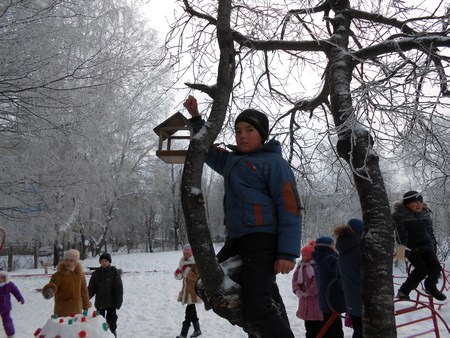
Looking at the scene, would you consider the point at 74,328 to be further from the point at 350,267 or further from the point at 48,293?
the point at 350,267

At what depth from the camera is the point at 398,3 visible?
392cm

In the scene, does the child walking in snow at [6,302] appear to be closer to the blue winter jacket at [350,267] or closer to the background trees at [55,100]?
the background trees at [55,100]

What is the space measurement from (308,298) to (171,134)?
322cm

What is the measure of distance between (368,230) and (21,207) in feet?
22.9

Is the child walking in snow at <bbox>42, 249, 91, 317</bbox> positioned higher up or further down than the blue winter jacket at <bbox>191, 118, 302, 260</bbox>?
further down

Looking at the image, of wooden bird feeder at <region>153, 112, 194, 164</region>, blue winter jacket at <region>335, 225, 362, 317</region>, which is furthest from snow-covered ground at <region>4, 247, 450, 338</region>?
wooden bird feeder at <region>153, 112, 194, 164</region>

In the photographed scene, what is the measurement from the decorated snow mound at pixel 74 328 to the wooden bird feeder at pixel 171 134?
2085 millimetres

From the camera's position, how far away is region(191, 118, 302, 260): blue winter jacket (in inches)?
77.5

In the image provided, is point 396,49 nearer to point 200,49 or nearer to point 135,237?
point 200,49

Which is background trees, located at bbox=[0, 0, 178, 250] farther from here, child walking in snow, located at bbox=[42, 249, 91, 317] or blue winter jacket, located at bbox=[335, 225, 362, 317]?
blue winter jacket, located at bbox=[335, 225, 362, 317]

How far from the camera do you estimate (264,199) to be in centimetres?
205

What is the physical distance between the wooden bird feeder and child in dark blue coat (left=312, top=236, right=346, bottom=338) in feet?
8.40

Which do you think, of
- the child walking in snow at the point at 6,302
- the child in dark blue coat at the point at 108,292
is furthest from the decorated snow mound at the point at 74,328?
the child walking in snow at the point at 6,302

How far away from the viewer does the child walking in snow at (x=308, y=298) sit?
16.5ft
